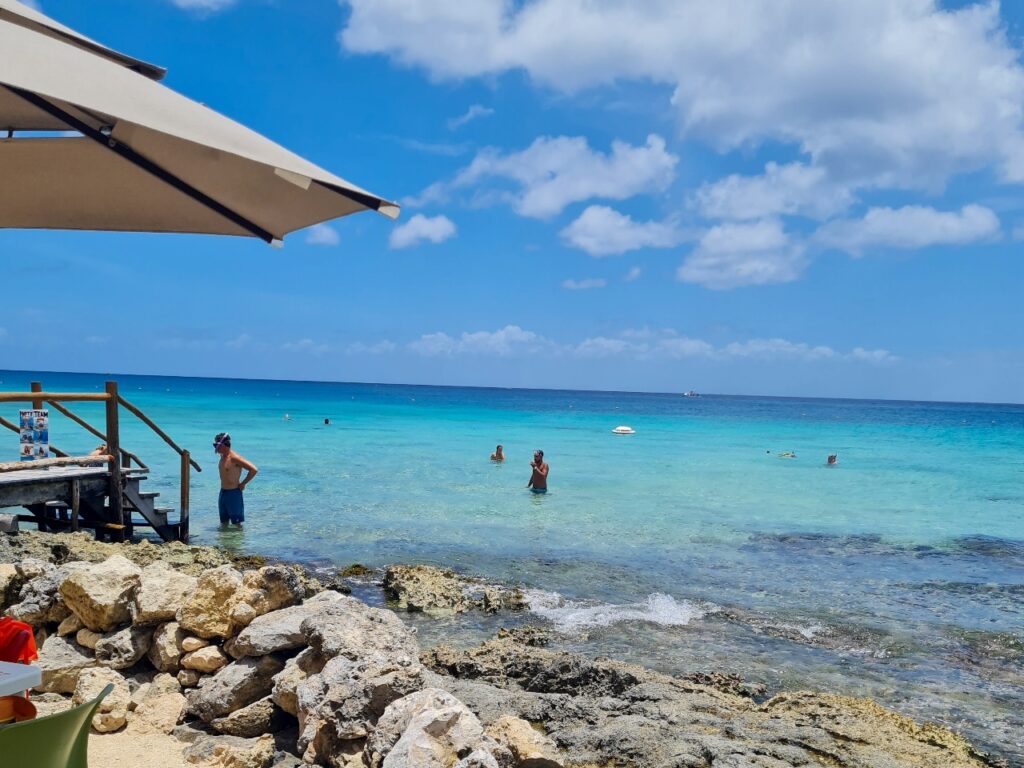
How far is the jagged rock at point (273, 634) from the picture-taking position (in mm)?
4750

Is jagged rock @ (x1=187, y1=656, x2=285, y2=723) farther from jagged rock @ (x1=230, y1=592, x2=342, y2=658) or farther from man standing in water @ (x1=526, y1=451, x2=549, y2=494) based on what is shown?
man standing in water @ (x1=526, y1=451, x2=549, y2=494)

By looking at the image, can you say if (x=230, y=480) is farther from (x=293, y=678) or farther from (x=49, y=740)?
(x=49, y=740)

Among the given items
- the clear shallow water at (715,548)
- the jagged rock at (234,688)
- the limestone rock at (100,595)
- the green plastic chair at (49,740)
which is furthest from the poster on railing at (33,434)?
the green plastic chair at (49,740)

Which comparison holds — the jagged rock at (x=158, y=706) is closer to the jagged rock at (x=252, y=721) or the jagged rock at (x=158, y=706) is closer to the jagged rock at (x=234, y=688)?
the jagged rock at (x=234, y=688)

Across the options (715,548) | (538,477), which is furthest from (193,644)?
(538,477)

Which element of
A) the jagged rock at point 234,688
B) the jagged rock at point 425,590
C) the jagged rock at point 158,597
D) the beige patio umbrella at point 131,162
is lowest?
the jagged rock at point 425,590

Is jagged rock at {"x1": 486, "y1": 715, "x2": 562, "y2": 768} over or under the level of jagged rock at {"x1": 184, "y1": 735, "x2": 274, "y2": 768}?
over

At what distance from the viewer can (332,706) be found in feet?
13.1

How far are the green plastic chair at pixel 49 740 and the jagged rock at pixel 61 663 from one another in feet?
9.03

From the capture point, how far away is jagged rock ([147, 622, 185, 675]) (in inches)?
199

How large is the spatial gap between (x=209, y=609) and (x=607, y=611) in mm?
5371

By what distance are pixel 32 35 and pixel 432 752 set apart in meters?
3.33

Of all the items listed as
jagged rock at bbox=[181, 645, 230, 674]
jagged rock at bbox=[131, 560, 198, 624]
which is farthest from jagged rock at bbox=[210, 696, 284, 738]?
jagged rock at bbox=[131, 560, 198, 624]

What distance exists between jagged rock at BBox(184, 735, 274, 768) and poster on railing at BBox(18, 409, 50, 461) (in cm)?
826
